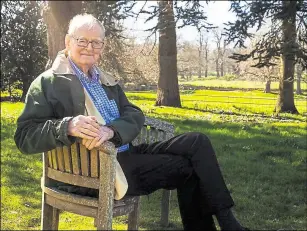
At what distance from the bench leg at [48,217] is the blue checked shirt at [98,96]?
23.2 inches

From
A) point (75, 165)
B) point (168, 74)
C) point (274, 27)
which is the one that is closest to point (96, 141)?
point (75, 165)

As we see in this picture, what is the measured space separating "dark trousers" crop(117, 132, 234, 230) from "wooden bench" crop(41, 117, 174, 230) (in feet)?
0.55

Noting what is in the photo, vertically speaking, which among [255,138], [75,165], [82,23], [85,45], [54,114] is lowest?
[255,138]

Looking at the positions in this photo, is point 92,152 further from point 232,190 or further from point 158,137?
point 232,190

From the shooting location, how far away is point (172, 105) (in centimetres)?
1538

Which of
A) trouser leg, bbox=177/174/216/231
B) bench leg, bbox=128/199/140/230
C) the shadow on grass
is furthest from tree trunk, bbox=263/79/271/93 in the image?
trouser leg, bbox=177/174/216/231

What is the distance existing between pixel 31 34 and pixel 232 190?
15.2 m

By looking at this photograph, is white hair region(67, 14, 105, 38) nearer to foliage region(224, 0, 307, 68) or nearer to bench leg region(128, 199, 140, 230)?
bench leg region(128, 199, 140, 230)

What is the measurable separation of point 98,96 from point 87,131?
0.54m

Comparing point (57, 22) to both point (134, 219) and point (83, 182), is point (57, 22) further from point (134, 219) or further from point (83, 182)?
point (83, 182)

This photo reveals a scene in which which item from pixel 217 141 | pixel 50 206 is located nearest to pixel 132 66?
pixel 217 141

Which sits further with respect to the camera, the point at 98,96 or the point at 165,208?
the point at 165,208

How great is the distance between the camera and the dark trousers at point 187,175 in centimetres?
284

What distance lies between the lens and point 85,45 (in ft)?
9.51
